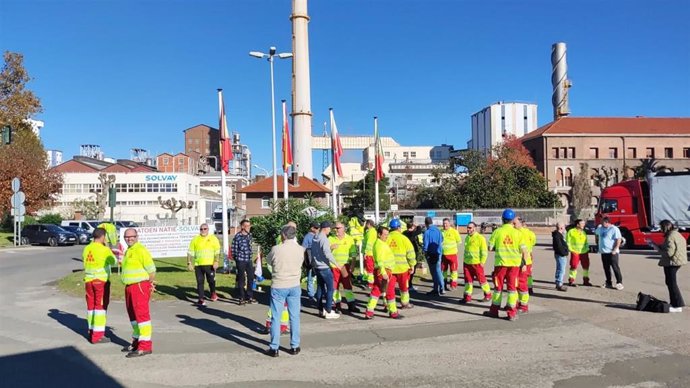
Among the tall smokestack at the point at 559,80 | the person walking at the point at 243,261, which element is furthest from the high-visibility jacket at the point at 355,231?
the tall smokestack at the point at 559,80

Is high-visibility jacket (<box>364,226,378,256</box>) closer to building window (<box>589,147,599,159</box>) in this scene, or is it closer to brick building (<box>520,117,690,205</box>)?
brick building (<box>520,117,690,205</box>)

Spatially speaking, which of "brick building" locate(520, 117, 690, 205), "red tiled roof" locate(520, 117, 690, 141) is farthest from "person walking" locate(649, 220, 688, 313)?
"red tiled roof" locate(520, 117, 690, 141)

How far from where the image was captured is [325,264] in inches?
374

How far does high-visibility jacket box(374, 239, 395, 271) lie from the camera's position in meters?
9.45

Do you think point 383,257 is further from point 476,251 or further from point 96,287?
point 96,287

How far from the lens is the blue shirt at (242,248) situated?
11.4 metres

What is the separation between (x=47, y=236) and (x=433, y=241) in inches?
1280

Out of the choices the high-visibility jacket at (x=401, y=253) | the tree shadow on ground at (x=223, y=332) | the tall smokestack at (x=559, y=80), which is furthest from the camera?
the tall smokestack at (x=559, y=80)

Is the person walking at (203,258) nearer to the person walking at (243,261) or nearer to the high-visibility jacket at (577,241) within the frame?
the person walking at (243,261)

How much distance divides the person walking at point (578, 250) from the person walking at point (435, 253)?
3.72 metres

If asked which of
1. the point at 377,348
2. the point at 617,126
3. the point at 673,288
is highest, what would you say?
the point at 617,126

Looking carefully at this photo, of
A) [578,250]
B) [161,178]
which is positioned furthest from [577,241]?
[161,178]

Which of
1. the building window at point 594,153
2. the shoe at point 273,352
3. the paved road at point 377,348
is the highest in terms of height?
the building window at point 594,153

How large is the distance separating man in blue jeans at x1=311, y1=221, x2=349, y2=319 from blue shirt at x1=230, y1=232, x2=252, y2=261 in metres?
2.20
